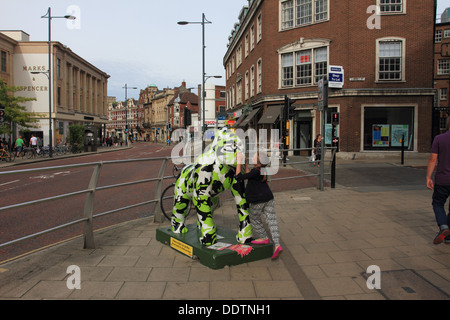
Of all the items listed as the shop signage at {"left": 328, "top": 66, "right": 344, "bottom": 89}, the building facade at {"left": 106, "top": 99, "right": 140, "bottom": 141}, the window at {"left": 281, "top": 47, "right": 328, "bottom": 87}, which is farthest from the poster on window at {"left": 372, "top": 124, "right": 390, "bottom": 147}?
the building facade at {"left": 106, "top": 99, "right": 140, "bottom": 141}

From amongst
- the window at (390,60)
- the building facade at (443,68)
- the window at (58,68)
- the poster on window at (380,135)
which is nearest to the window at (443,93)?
the building facade at (443,68)

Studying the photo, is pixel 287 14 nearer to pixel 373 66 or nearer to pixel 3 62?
pixel 373 66

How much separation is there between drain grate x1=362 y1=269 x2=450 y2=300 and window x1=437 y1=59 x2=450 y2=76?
5839 cm

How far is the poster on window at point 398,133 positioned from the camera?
21531mm

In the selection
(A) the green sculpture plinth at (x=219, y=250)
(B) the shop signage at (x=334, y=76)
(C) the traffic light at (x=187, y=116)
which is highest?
(B) the shop signage at (x=334, y=76)

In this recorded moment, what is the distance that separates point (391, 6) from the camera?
21172mm

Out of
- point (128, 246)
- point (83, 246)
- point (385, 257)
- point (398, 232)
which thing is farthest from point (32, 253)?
point (398, 232)

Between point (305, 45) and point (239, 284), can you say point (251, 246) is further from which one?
point (305, 45)

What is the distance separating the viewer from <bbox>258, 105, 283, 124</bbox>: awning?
2420 centimetres

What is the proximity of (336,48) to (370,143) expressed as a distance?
644 centimetres

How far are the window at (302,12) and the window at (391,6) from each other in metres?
3.38

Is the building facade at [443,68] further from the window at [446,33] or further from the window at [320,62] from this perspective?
the window at [320,62]

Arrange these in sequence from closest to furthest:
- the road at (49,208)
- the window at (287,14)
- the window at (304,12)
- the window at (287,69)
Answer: the road at (49,208), the window at (304,12), the window at (287,14), the window at (287,69)

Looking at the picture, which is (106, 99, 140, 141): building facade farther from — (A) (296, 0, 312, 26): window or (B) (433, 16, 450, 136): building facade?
(A) (296, 0, 312, 26): window
